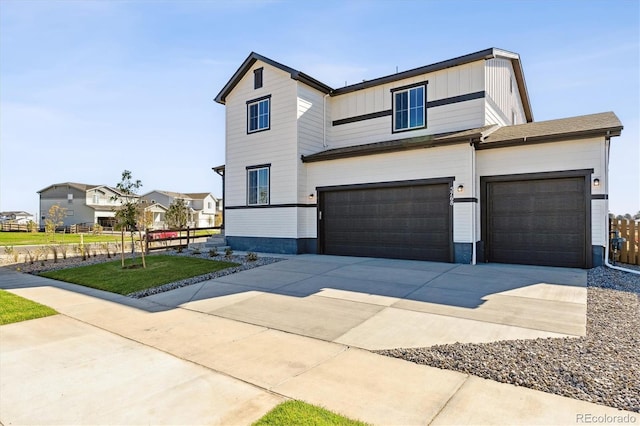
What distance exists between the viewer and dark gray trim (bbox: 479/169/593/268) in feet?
30.5

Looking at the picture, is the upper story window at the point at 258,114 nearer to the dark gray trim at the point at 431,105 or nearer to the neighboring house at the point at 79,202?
the dark gray trim at the point at 431,105

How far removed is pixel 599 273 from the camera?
850 centimetres

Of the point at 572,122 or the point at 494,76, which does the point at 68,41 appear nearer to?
the point at 494,76

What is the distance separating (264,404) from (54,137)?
20.6 metres

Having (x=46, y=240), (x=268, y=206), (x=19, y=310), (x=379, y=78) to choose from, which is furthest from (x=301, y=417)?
(x=46, y=240)

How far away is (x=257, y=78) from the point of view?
1498 cm

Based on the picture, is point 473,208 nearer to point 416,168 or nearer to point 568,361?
point 416,168

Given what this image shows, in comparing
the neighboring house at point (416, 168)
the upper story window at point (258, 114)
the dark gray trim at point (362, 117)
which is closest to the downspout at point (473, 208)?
the neighboring house at point (416, 168)

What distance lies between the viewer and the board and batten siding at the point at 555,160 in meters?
9.21

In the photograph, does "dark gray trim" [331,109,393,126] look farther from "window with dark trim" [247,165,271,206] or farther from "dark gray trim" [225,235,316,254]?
"dark gray trim" [225,235,316,254]

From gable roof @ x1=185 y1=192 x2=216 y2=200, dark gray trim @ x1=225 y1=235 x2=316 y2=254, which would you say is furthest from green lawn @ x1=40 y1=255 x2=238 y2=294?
gable roof @ x1=185 y1=192 x2=216 y2=200

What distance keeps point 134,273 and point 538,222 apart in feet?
38.2

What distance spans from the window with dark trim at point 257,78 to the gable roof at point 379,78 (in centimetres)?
40

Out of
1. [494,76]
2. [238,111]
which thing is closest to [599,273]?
[494,76]
